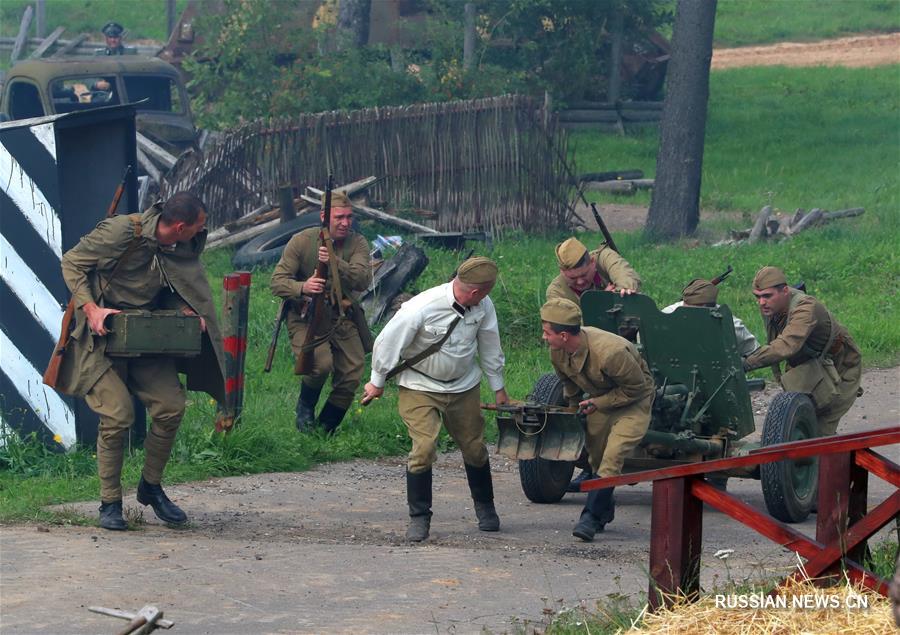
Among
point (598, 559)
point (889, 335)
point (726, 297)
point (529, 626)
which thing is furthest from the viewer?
point (726, 297)

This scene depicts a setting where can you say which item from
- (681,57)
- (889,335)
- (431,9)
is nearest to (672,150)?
(681,57)

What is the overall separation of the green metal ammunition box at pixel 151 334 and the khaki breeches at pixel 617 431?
2.10 metres

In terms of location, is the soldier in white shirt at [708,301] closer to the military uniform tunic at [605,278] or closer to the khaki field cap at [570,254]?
the military uniform tunic at [605,278]

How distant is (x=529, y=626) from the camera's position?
17.2 ft

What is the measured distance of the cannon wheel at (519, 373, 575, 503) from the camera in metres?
7.82

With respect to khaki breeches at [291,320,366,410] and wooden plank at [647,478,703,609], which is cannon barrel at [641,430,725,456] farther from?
wooden plank at [647,478,703,609]

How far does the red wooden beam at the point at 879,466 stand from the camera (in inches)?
178

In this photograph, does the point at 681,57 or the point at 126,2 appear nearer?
the point at 681,57

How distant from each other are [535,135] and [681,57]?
2.04 metres

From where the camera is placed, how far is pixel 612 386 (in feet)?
23.4

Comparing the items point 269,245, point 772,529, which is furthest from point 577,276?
point 269,245

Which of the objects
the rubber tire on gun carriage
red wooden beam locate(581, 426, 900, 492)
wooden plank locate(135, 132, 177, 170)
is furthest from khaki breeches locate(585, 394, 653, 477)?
wooden plank locate(135, 132, 177, 170)

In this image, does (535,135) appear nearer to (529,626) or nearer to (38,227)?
(38,227)

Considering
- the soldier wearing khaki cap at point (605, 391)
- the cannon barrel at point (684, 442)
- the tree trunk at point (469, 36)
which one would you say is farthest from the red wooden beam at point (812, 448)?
the tree trunk at point (469, 36)
